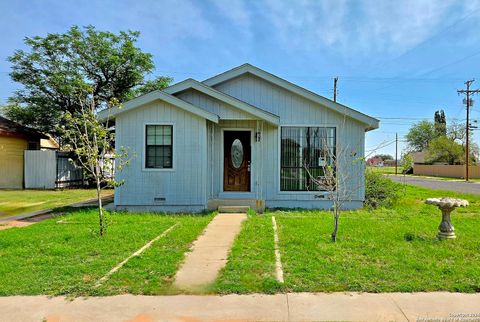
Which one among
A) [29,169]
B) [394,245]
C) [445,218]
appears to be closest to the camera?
[394,245]

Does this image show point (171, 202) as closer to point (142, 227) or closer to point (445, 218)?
point (142, 227)

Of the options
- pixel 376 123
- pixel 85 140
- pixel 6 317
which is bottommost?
pixel 6 317

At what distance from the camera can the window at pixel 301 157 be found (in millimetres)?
11156

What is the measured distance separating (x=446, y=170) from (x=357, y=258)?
44.5 meters

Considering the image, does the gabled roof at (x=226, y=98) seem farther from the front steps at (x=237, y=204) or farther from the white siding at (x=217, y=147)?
the front steps at (x=237, y=204)

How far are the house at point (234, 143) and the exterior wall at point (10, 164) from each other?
461 inches

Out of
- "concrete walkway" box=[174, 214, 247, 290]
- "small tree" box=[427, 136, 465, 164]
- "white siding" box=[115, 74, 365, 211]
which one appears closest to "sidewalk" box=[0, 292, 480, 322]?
"concrete walkway" box=[174, 214, 247, 290]

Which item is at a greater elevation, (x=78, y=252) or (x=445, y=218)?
(x=445, y=218)

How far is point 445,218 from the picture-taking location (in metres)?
6.66

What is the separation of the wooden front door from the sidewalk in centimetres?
743

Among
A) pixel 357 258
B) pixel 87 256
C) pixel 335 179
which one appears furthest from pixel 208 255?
pixel 335 179

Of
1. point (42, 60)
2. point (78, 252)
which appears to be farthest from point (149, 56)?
point (78, 252)

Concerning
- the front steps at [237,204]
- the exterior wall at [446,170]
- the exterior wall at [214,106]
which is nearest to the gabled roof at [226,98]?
the exterior wall at [214,106]

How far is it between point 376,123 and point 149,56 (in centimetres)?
1449
